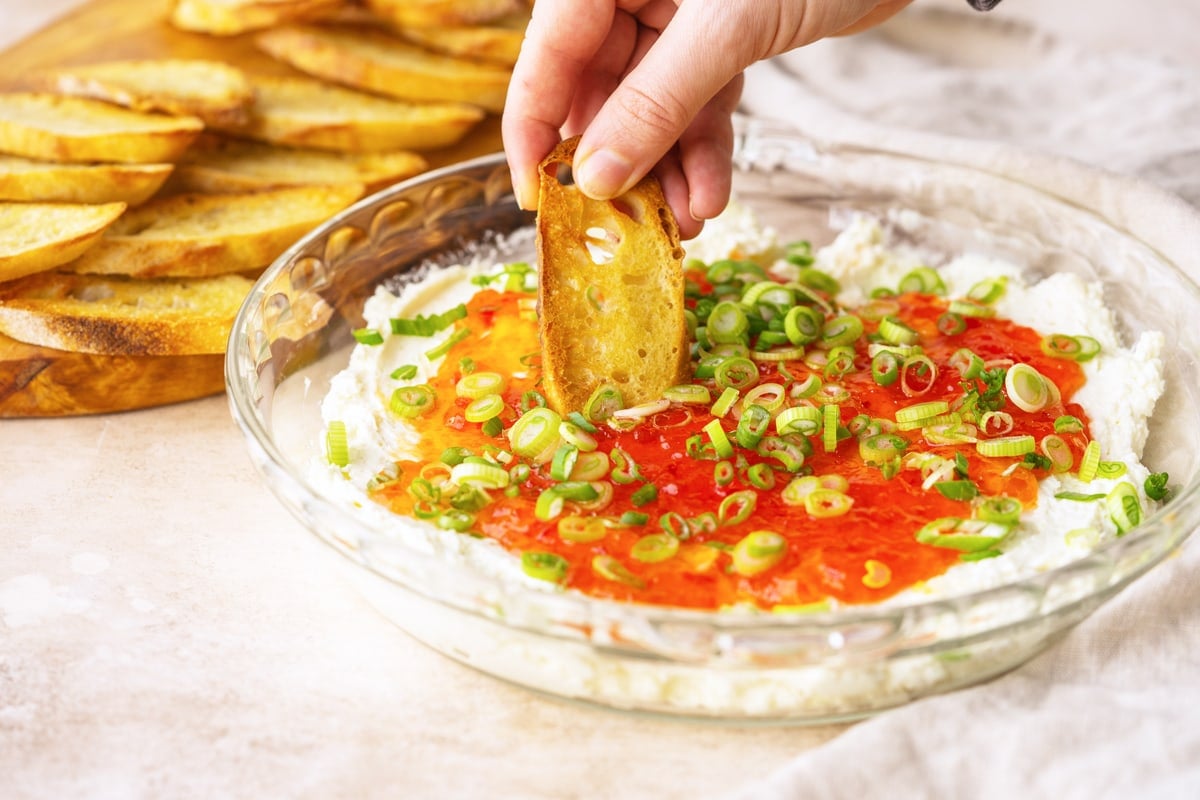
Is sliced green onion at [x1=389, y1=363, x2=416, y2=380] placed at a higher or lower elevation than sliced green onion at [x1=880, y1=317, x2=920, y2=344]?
lower

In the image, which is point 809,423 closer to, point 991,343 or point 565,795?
point 991,343

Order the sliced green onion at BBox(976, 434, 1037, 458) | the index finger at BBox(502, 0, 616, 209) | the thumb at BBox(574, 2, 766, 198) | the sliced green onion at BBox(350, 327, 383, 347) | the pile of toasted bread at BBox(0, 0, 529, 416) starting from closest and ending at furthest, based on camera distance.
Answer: the thumb at BBox(574, 2, 766, 198)
the sliced green onion at BBox(976, 434, 1037, 458)
the index finger at BBox(502, 0, 616, 209)
the sliced green onion at BBox(350, 327, 383, 347)
the pile of toasted bread at BBox(0, 0, 529, 416)

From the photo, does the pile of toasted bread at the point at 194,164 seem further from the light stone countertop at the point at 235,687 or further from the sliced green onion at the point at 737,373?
the sliced green onion at the point at 737,373

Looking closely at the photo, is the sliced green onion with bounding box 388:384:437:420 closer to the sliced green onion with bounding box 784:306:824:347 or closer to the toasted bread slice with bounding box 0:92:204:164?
the sliced green onion with bounding box 784:306:824:347

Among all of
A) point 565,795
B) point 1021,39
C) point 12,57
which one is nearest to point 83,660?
point 565,795

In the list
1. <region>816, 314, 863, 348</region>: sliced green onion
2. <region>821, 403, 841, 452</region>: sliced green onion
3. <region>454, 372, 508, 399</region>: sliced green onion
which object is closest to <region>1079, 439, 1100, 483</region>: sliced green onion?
<region>821, 403, 841, 452</region>: sliced green onion

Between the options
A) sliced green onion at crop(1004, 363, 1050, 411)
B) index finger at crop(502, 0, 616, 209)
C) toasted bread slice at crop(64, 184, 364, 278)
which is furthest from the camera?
toasted bread slice at crop(64, 184, 364, 278)

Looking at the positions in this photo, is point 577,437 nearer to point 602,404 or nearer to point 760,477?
point 602,404
